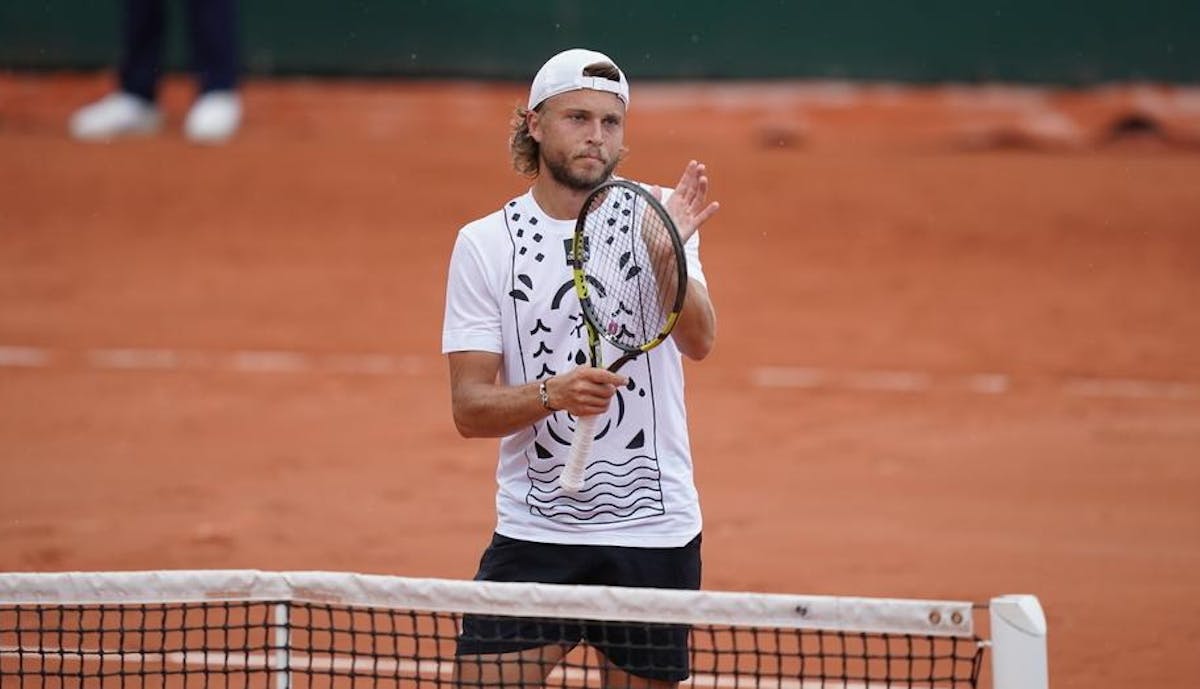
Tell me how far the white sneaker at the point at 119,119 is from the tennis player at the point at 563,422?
14414 millimetres

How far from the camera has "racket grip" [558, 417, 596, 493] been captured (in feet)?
14.8

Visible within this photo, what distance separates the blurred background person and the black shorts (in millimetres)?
14129

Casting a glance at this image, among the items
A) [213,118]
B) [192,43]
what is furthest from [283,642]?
[192,43]

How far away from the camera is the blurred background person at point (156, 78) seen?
1816cm

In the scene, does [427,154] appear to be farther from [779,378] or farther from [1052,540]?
[1052,540]

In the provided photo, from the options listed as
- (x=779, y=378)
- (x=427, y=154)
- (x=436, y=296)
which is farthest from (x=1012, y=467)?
(x=427, y=154)

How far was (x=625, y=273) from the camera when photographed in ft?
15.2

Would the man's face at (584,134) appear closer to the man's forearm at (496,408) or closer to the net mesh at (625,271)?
the net mesh at (625,271)

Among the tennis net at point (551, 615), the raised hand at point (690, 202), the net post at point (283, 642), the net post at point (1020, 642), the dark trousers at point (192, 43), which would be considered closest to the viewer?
the net post at point (1020, 642)

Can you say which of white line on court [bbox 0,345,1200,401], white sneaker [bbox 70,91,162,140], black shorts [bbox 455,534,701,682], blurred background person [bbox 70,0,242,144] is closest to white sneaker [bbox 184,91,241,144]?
blurred background person [bbox 70,0,242,144]

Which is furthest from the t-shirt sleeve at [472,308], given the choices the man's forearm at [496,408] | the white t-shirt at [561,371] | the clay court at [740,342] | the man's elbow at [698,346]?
the clay court at [740,342]

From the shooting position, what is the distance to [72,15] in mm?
19688

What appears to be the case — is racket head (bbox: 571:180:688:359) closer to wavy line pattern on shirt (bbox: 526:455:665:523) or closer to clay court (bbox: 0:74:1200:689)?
wavy line pattern on shirt (bbox: 526:455:665:523)

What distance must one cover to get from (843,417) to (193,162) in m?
8.70
